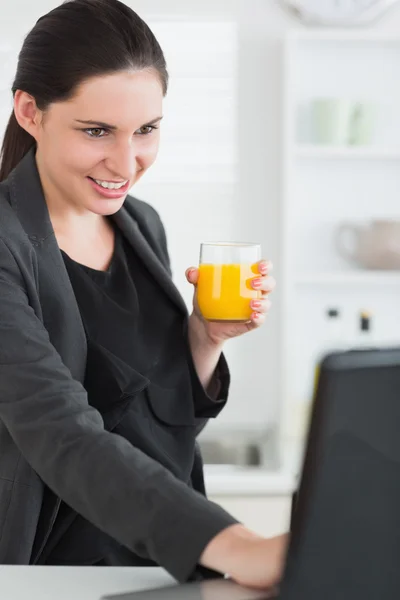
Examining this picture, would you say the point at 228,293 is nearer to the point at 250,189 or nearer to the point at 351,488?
the point at 351,488

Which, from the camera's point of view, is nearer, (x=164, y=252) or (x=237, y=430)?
(x=164, y=252)

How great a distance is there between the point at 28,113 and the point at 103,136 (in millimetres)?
176

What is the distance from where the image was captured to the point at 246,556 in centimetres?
95

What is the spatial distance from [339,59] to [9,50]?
1207mm

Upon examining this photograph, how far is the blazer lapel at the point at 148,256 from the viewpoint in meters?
1.68

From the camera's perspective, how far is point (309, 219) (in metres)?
3.50

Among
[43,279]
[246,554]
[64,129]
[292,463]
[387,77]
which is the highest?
[387,77]

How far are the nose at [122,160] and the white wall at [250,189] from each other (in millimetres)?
2018

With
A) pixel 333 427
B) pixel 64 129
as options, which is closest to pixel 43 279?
pixel 64 129

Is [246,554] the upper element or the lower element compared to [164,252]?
lower

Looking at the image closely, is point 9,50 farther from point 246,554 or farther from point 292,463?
point 246,554

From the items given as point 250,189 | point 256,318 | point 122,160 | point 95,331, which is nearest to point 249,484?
point 250,189

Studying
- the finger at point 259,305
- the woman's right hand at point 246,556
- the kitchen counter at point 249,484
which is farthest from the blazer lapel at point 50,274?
the kitchen counter at point 249,484

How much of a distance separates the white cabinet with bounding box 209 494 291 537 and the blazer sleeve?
1723 millimetres
